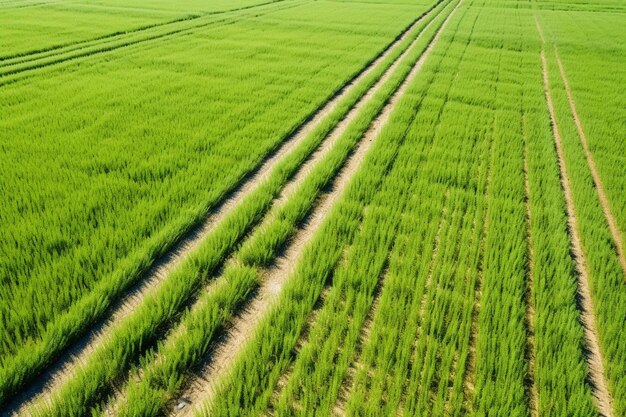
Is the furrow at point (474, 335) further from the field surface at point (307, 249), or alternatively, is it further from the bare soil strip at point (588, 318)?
the bare soil strip at point (588, 318)

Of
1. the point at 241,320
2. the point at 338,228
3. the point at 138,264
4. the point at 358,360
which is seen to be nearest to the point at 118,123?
the point at 138,264

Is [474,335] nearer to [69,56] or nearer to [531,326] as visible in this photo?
[531,326]

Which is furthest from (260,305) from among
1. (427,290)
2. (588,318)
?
(588,318)

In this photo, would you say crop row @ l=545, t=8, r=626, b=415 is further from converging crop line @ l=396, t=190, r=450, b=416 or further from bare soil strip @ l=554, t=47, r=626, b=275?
converging crop line @ l=396, t=190, r=450, b=416

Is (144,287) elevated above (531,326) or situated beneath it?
elevated above

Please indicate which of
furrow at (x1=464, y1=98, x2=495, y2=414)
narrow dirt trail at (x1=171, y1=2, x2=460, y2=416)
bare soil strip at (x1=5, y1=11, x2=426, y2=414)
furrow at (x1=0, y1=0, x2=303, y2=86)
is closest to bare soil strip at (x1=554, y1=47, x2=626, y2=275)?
furrow at (x1=464, y1=98, x2=495, y2=414)

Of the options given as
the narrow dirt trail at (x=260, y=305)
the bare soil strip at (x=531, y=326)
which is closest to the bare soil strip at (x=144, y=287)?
the narrow dirt trail at (x=260, y=305)
